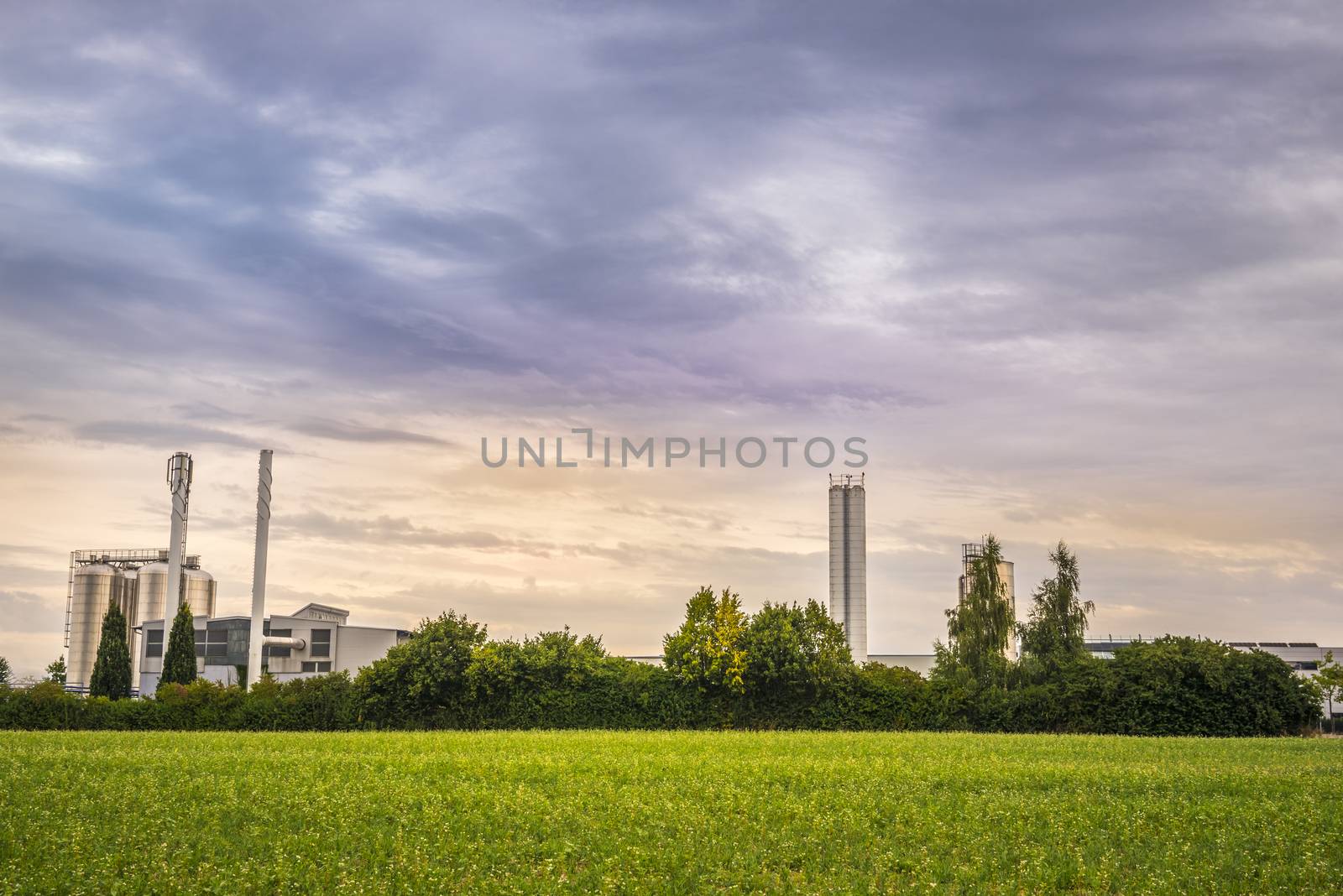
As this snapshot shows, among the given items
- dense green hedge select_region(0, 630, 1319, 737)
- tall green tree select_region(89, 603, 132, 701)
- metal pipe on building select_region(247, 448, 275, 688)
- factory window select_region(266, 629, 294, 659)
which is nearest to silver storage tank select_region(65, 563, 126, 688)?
factory window select_region(266, 629, 294, 659)

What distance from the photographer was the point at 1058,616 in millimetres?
68000

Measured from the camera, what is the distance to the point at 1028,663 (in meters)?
56.0

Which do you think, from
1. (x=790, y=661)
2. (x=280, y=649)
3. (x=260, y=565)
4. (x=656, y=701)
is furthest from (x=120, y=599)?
(x=790, y=661)

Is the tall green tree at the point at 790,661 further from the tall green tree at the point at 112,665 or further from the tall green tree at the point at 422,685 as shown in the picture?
the tall green tree at the point at 112,665

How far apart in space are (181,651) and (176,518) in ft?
27.7

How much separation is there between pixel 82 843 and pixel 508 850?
21.5 feet

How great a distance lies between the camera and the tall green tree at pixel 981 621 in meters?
64.5

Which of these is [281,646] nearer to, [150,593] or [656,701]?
[150,593]

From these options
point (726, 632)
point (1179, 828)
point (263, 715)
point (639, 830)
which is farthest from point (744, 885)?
point (263, 715)

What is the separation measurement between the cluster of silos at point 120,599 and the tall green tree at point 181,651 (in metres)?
26.7

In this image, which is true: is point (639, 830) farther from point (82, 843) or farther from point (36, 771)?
point (36, 771)

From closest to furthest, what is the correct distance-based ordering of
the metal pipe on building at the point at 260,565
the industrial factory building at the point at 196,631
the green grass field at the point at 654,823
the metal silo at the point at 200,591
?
1. the green grass field at the point at 654,823
2. the metal pipe on building at the point at 260,565
3. the industrial factory building at the point at 196,631
4. the metal silo at the point at 200,591

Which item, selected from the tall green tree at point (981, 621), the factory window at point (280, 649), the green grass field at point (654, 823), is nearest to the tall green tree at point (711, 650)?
the green grass field at point (654, 823)

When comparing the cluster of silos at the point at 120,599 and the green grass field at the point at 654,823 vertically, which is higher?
the cluster of silos at the point at 120,599
